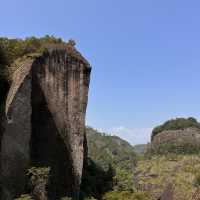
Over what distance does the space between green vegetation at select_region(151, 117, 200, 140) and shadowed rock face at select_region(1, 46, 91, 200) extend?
11431cm

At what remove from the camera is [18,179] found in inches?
979

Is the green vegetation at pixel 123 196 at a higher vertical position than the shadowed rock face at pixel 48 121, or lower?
lower

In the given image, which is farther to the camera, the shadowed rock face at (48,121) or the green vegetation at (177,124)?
the green vegetation at (177,124)

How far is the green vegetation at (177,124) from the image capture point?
14225 centimetres

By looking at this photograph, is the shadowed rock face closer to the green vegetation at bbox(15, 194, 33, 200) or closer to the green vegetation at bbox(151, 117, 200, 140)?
the green vegetation at bbox(15, 194, 33, 200)

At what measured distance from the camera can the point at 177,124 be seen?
143m

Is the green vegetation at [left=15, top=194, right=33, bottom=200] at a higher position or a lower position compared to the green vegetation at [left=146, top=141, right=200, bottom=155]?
lower

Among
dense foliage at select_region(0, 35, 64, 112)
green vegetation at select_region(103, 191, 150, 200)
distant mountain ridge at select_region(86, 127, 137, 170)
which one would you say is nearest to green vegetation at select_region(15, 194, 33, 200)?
dense foliage at select_region(0, 35, 64, 112)

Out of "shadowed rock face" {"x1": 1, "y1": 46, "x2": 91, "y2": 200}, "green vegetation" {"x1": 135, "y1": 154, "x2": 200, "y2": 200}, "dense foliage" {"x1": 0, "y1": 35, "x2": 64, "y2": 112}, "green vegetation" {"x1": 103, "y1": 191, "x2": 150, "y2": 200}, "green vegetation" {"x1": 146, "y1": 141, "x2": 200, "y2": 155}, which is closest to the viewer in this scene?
"shadowed rock face" {"x1": 1, "y1": 46, "x2": 91, "y2": 200}

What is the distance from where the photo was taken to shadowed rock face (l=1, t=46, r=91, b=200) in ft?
81.3

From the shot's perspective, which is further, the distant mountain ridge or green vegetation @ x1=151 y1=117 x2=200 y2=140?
green vegetation @ x1=151 y1=117 x2=200 y2=140

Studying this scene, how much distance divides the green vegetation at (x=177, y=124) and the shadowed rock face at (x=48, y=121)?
4500 inches

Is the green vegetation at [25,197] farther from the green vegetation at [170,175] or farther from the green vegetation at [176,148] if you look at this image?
the green vegetation at [176,148]

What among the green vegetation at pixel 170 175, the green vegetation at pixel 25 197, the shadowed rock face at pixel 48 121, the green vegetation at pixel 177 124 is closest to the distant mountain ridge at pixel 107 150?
the green vegetation at pixel 170 175
